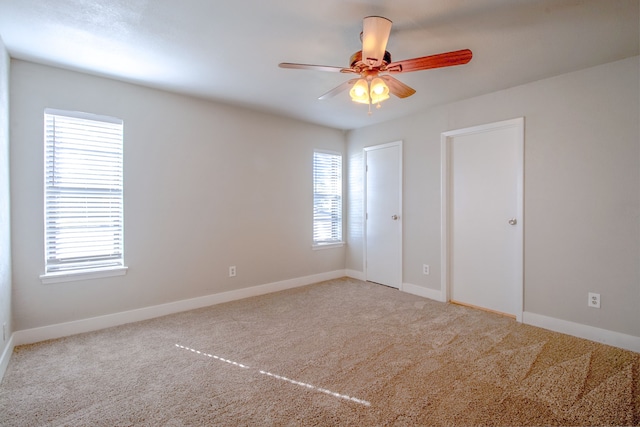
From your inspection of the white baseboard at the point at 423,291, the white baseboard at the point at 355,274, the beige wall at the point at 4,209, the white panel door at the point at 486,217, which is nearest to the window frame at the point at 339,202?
the white baseboard at the point at 355,274

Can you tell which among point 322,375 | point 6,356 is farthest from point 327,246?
point 6,356

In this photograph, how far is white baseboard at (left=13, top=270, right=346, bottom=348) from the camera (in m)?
2.69

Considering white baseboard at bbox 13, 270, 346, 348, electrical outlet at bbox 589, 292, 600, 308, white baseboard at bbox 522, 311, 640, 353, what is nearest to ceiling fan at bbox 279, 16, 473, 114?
electrical outlet at bbox 589, 292, 600, 308

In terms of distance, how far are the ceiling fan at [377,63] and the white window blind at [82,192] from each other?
2.12 metres

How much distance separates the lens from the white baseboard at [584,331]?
8.34ft

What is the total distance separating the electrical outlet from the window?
3.17 m

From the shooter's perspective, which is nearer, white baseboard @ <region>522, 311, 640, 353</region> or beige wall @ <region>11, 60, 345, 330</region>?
white baseboard @ <region>522, 311, 640, 353</region>

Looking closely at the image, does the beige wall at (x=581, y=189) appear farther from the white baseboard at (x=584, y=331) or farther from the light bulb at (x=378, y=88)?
the light bulb at (x=378, y=88)

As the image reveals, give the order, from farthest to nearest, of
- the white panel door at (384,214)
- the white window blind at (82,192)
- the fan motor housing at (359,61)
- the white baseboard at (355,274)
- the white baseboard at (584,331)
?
the white baseboard at (355,274) → the white panel door at (384,214) → the white window blind at (82,192) → the white baseboard at (584,331) → the fan motor housing at (359,61)

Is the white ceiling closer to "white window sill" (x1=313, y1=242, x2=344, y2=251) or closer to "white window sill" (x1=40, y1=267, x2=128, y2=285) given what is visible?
"white window sill" (x1=40, y1=267, x2=128, y2=285)

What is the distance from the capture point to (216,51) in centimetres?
246

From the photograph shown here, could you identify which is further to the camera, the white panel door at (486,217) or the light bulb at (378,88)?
the white panel door at (486,217)

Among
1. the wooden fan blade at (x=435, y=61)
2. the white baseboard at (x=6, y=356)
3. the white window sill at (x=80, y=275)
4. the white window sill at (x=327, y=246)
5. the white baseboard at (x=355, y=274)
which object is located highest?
the wooden fan blade at (x=435, y=61)

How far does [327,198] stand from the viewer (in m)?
4.97
